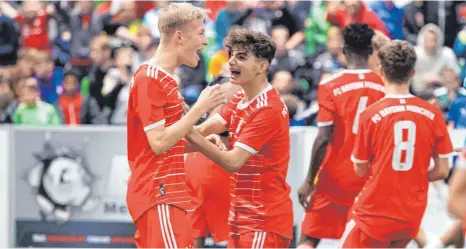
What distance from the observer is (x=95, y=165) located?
38.4 ft

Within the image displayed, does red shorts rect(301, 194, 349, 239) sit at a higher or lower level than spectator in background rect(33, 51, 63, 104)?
lower

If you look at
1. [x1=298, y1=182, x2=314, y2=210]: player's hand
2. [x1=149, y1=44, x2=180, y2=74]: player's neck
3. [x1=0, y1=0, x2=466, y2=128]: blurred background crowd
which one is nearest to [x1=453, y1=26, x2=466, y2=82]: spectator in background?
[x1=0, y1=0, x2=466, y2=128]: blurred background crowd

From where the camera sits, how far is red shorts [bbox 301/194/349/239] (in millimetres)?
9102

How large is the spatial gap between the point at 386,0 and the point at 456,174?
33.7 ft

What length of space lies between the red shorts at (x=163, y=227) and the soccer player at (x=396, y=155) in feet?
5.30

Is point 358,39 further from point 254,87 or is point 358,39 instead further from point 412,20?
point 412,20

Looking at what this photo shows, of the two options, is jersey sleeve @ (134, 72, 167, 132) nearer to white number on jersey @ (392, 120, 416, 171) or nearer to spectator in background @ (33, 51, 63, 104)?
white number on jersey @ (392, 120, 416, 171)

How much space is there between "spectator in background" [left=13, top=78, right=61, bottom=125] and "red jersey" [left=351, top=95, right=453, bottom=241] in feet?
23.2

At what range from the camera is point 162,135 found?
6520 mm

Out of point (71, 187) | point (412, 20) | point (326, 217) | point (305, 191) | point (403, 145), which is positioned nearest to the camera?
point (403, 145)

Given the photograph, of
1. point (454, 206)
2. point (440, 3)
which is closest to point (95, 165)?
point (440, 3)

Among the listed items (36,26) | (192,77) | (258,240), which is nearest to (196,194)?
(258,240)

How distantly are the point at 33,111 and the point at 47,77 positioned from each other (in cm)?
179

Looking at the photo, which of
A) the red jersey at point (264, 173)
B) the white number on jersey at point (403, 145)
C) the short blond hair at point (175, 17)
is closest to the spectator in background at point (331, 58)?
the white number on jersey at point (403, 145)
